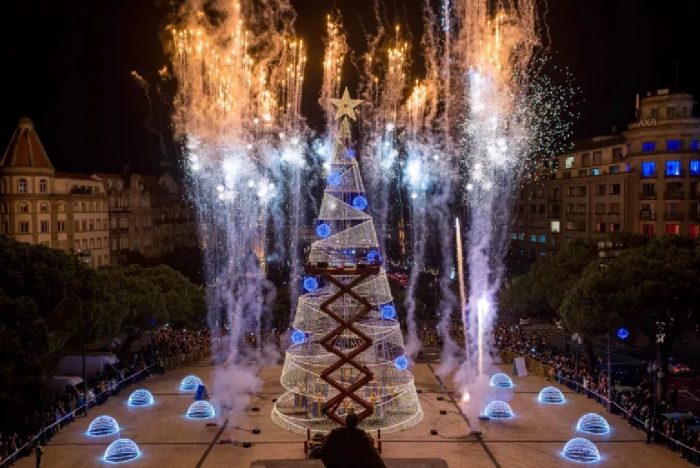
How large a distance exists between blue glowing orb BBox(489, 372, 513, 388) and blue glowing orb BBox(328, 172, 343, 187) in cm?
1637

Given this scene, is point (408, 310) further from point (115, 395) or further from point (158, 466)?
point (158, 466)

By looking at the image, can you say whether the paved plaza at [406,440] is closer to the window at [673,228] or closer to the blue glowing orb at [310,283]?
the blue glowing orb at [310,283]

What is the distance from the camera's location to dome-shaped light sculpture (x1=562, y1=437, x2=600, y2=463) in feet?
85.9

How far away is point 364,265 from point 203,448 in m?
10.2

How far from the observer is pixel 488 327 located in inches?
2003

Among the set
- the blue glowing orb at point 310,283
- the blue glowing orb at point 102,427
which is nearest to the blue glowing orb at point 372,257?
the blue glowing orb at point 310,283

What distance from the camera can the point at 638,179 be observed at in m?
63.5

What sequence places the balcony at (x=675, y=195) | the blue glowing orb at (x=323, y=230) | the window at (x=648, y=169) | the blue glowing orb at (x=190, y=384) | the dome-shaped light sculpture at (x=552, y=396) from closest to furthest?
the blue glowing orb at (x=323, y=230) < the dome-shaped light sculpture at (x=552, y=396) < the blue glowing orb at (x=190, y=384) < the balcony at (x=675, y=195) < the window at (x=648, y=169)

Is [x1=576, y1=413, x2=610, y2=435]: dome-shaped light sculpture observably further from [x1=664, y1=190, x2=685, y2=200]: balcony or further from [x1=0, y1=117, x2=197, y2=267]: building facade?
[x1=664, y1=190, x2=685, y2=200]: balcony

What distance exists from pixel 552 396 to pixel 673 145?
117 ft

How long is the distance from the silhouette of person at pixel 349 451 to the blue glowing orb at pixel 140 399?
28.0 m

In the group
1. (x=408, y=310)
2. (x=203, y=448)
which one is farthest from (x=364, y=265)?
(x=408, y=310)

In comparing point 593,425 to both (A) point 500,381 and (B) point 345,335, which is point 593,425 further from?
(B) point 345,335

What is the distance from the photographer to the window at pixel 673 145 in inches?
2375
